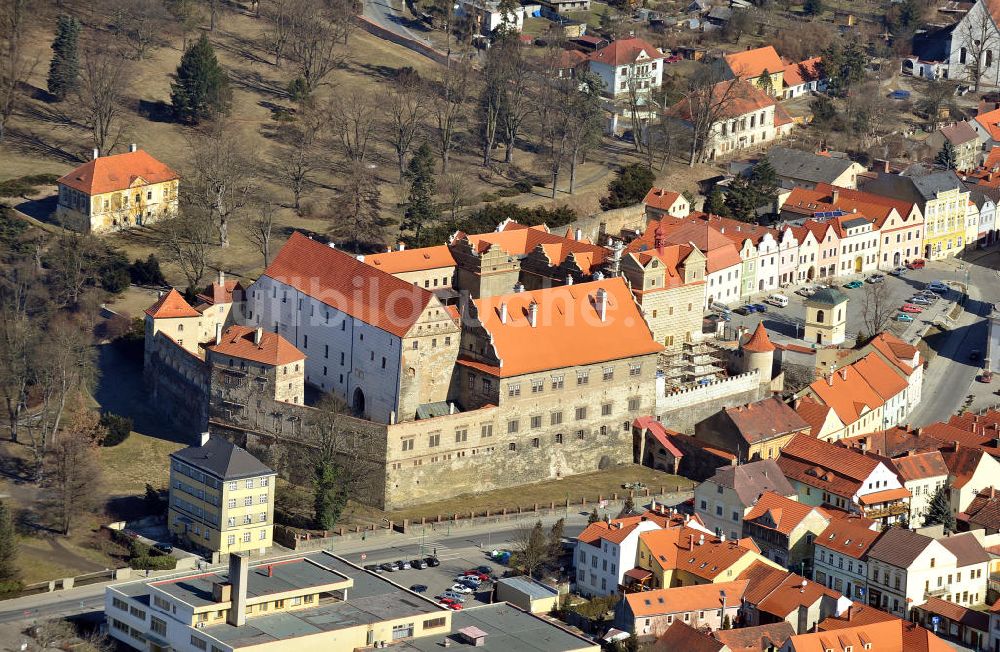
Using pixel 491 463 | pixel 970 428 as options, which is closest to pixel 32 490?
pixel 491 463

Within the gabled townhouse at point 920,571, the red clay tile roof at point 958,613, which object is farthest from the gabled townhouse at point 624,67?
the red clay tile roof at point 958,613

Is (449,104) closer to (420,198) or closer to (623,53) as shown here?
(420,198)

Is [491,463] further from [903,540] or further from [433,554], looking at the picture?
[903,540]

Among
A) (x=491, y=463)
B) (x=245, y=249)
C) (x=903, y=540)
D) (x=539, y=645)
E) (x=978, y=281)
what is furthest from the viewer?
(x=978, y=281)

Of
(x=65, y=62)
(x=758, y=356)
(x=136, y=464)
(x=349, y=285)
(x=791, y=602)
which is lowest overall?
(x=136, y=464)

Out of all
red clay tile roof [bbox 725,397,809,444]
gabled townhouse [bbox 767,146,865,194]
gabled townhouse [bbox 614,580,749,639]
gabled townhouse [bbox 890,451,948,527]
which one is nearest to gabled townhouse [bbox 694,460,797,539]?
red clay tile roof [bbox 725,397,809,444]

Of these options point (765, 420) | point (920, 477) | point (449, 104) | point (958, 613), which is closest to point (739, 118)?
point (449, 104)
